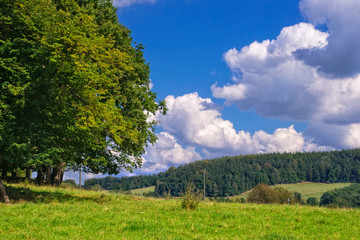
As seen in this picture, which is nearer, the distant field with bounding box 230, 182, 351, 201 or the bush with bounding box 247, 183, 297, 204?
the bush with bounding box 247, 183, 297, 204

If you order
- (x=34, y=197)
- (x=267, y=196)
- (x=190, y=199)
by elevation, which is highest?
(x=34, y=197)

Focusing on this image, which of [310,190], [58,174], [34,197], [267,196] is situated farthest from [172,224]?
[310,190]

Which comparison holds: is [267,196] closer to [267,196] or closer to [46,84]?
[267,196]

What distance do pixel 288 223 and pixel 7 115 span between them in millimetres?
16401

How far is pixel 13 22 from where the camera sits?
20.6 metres

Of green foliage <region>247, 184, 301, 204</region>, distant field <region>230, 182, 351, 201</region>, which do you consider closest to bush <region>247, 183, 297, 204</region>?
green foliage <region>247, 184, 301, 204</region>

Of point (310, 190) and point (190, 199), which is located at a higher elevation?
point (190, 199)

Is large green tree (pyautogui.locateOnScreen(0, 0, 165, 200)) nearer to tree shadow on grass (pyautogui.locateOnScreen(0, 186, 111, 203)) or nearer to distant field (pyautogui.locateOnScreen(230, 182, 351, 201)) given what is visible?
tree shadow on grass (pyautogui.locateOnScreen(0, 186, 111, 203))

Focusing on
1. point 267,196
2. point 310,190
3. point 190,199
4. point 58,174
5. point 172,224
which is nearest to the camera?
point 172,224

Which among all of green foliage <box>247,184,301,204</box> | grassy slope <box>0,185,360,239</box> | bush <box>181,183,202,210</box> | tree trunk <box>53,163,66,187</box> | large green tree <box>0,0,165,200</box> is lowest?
green foliage <box>247,184,301,204</box>

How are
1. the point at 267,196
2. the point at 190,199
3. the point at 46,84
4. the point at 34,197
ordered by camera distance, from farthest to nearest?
the point at 267,196, the point at 34,197, the point at 46,84, the point at 190,199

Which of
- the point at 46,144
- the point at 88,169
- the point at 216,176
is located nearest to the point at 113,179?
the point at 216,176

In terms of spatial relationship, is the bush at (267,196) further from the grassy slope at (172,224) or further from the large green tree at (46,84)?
the large green tree at (46,84)

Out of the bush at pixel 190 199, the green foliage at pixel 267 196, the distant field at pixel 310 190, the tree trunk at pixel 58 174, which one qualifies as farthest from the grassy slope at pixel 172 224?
the distant field at pixel 310 190
